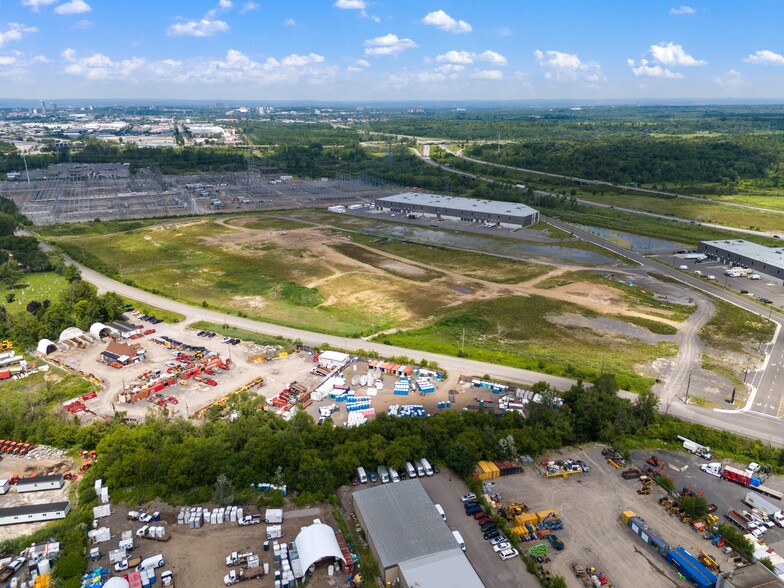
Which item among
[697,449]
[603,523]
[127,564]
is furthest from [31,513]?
[697,449]

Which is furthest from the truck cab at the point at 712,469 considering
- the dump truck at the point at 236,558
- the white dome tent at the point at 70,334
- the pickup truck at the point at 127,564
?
the white dome tent at the point at 70,334

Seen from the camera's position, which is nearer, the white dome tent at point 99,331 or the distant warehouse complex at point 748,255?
the white dome tent at point 99,331

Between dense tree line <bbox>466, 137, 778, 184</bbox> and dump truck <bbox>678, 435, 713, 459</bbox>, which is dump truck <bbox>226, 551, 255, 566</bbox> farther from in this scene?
dense tree line <bbox>466, 137, 778, 184</bbox>

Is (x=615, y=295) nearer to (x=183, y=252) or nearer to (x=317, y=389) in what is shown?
(x=317, y=389)

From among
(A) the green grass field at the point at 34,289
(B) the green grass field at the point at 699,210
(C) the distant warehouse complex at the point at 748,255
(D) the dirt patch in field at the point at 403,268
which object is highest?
(B) the green grass field at the point at 699,210

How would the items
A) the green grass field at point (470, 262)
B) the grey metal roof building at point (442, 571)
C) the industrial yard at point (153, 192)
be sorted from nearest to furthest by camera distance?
the grey metal roof building at point (442, 571), the green grass field at point (470, 262), the industrial yard at point (153, 192)

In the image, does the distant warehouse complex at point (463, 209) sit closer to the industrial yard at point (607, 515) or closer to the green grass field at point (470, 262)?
the green grass field at point (470, 262)
